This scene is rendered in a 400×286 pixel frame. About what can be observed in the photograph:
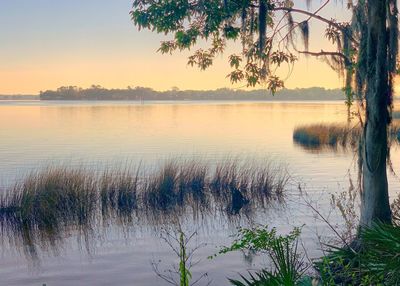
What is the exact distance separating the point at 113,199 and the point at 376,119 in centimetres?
1032

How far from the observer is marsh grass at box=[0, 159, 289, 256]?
15.7 m

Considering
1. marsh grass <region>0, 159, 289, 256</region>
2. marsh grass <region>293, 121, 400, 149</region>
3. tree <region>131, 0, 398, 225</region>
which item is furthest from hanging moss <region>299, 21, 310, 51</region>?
marsh grass <region>293, 121, 400, 149</region>

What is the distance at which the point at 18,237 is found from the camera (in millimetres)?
14773

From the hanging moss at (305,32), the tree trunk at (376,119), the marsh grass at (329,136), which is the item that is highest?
the hanging moss at (305,32)

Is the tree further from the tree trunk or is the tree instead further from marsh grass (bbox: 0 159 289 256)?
marsh grass (bbox: 0 159 289 256)

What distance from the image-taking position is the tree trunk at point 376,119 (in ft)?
31.5

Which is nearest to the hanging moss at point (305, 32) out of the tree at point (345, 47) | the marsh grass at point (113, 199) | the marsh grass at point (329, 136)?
the tree at point (345, 47)

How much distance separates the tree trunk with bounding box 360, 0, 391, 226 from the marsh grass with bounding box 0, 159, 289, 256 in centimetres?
757

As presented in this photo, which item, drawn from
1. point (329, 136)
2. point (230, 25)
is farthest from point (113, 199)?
point (329, 136)

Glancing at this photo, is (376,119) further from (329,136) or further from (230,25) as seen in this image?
(329,136)

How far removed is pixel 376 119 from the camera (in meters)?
9.76

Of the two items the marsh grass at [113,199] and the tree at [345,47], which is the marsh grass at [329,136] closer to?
the marsh grass at [113,199]

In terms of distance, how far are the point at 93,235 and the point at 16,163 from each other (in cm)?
2055

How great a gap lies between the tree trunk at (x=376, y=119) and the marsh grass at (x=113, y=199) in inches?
298
